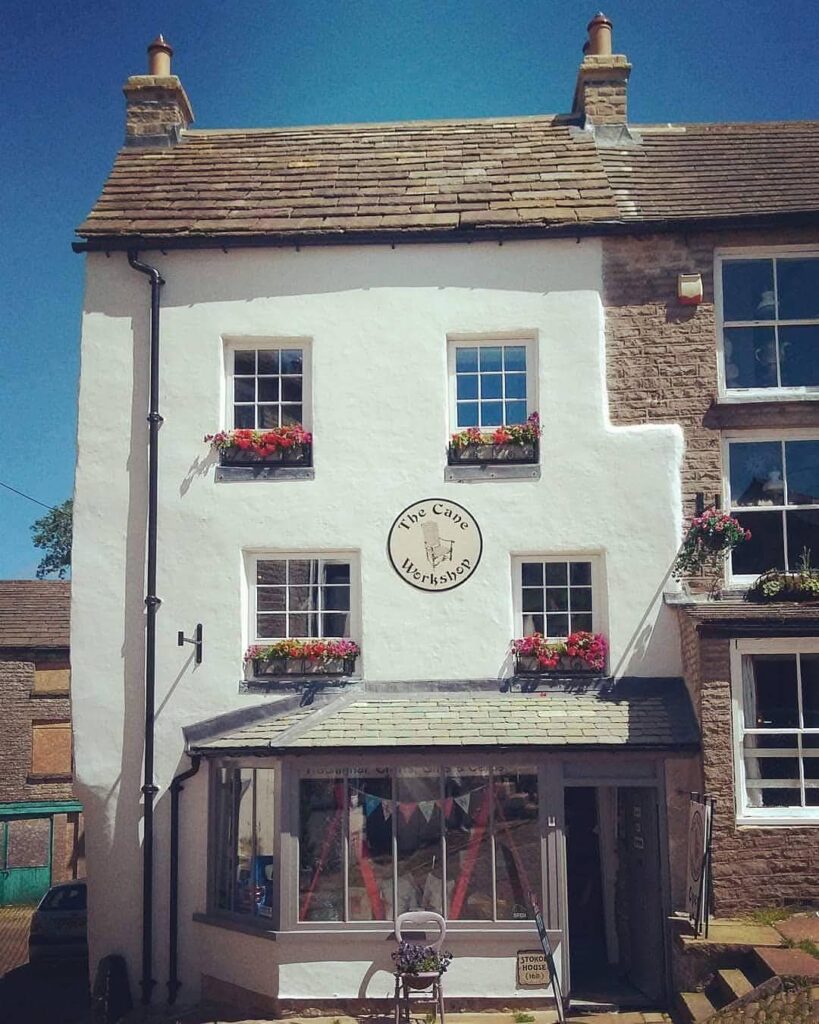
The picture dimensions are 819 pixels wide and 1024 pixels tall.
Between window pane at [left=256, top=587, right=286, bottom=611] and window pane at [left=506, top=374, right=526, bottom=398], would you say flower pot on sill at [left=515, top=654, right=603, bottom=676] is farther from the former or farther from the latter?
window pane at [left=506, top=374, right=526, bottom=398]

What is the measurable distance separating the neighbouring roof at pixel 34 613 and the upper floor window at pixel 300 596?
44.7 ft

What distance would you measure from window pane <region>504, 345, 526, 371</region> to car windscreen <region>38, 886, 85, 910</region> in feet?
34.7

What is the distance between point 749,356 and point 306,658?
21.5 ft

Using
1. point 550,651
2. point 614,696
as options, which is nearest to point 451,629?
point 550,651

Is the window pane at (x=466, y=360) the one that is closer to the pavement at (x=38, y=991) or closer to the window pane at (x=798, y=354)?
the window pane at (x=798, y=354)

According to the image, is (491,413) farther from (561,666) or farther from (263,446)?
(561,666)

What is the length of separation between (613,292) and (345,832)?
23.6 ft

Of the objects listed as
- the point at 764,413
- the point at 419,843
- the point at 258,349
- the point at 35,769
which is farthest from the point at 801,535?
the point at 35,769

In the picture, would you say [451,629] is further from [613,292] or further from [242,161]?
[242,161]

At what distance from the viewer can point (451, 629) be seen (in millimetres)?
12680

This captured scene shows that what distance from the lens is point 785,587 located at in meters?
12.1

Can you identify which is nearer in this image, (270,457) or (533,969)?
(533,969)

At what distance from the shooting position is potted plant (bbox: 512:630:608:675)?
12445 millimetres

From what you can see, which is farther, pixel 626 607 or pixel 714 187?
pixel 714 187
